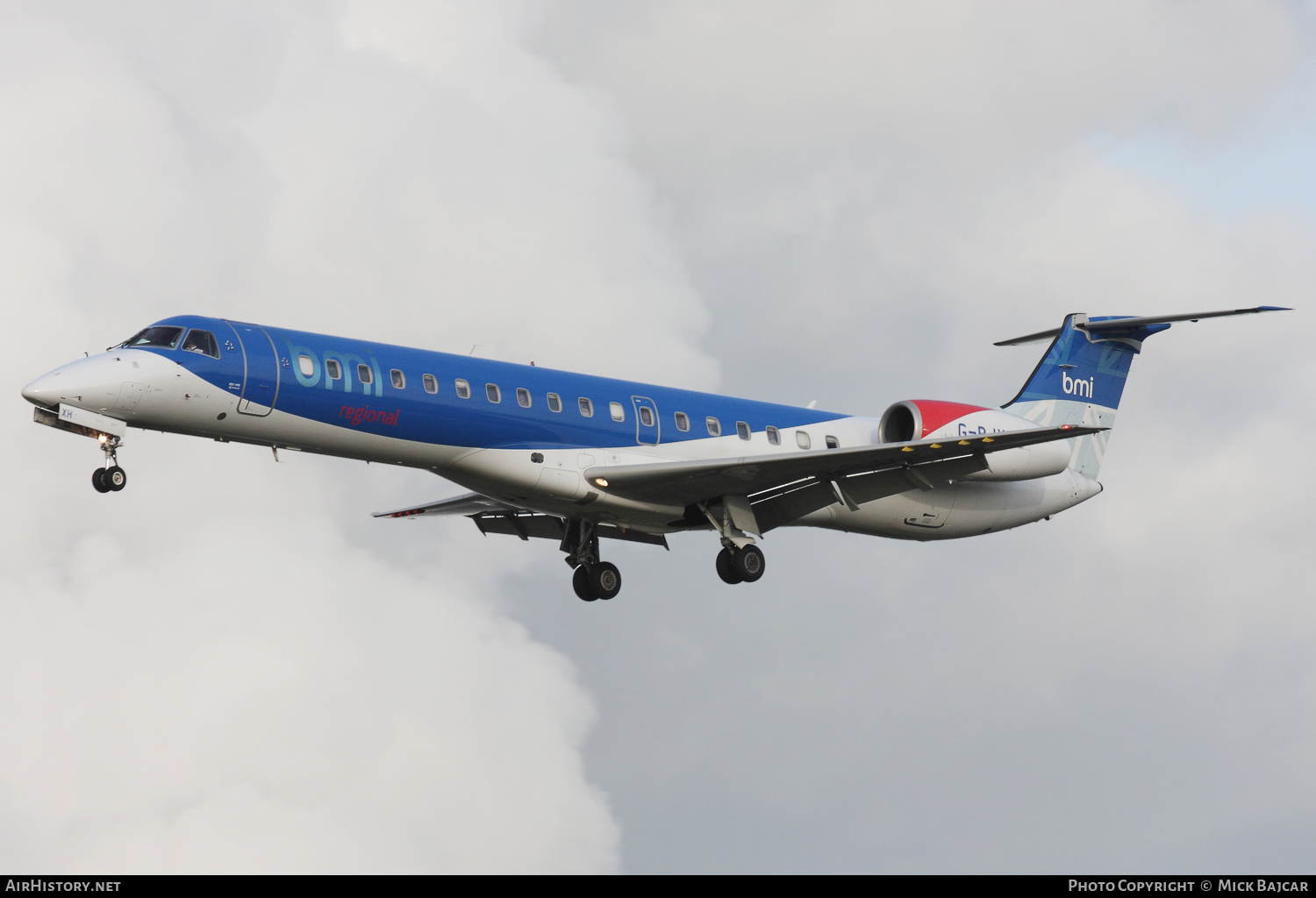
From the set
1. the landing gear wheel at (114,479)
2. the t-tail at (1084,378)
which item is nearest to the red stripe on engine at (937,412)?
the t-tail at (1084,378)


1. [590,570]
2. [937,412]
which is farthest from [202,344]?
[937,412]

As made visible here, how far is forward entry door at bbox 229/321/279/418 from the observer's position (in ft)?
75.2

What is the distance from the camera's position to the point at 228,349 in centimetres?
2295

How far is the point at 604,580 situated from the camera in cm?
2858

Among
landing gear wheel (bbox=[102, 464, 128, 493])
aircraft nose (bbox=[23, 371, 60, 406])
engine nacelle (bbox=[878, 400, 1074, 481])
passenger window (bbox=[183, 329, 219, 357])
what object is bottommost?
landing gear wheel (bbox=[102, 464, 128, 493])

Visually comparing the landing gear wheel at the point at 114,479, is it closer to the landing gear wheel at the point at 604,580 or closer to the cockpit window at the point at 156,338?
the cockpit window at the point at 156,338

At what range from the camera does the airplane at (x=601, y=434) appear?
74.7ft

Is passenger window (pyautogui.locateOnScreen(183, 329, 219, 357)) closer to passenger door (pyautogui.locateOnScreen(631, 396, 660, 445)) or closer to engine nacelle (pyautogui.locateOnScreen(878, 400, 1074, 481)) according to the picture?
passenger door (pyautogui.locateOnScreen(631, 396, 660, 445))

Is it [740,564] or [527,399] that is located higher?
[527,399]

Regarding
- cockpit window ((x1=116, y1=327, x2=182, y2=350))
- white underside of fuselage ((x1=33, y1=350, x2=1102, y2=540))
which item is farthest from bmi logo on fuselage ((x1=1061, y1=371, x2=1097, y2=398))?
cockpit window ((x1=116, y1=327, x2=182, y2=350))

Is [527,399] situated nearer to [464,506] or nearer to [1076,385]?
[464,506]

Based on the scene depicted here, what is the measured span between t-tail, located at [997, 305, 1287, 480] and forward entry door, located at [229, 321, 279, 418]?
15.1 m

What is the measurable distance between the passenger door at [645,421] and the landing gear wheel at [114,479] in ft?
26.6

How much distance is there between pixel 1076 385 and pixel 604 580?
10.6 m
